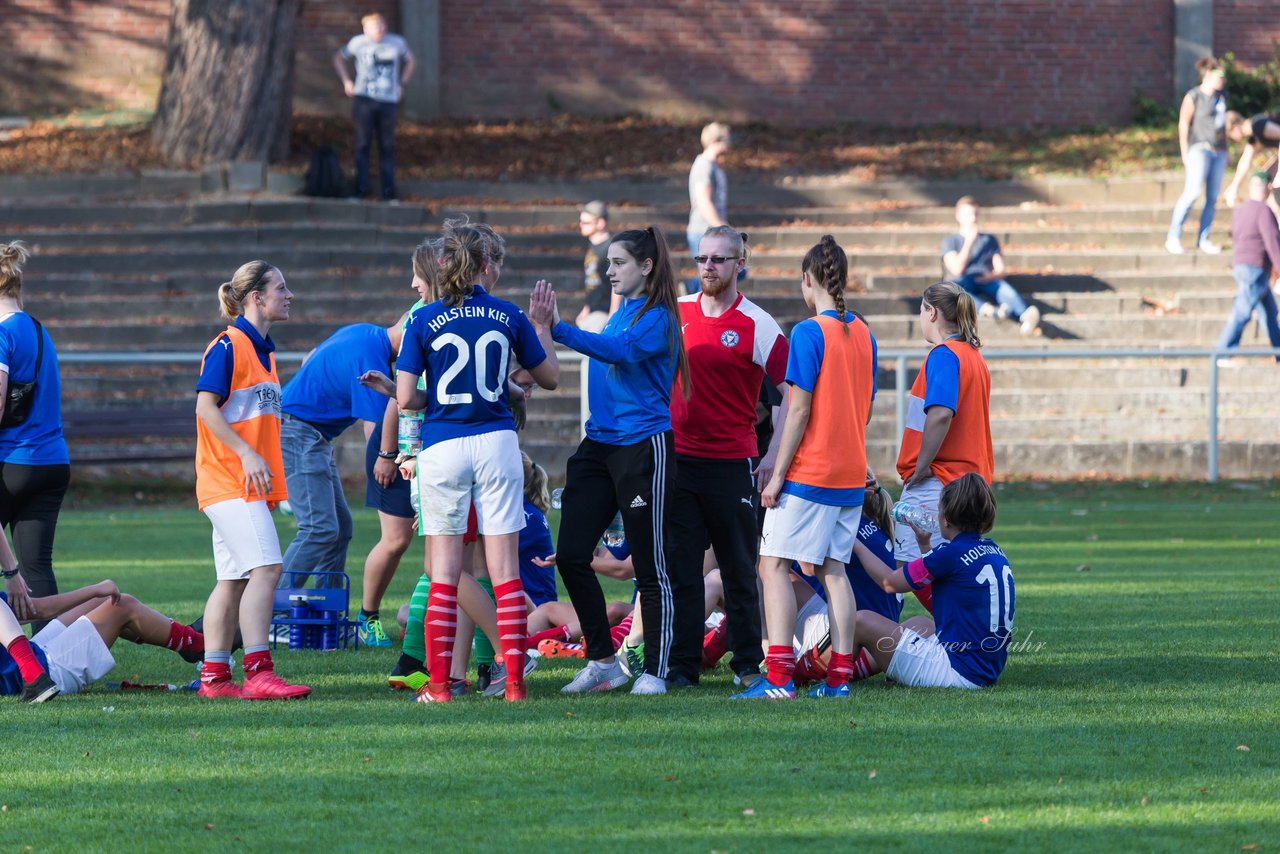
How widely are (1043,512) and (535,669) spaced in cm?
843

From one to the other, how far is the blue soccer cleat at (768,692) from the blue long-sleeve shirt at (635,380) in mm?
1144

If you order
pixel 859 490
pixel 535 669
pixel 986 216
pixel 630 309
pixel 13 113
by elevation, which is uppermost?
pixel 13 113

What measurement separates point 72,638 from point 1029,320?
14.0 meters

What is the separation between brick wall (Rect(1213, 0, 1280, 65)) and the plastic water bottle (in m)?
23.8

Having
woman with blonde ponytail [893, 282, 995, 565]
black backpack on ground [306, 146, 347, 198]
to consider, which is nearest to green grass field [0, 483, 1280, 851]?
woman with blonde ponytail [893, 282, 995, 565]

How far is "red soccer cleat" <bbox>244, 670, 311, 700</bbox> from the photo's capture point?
23.6 ft

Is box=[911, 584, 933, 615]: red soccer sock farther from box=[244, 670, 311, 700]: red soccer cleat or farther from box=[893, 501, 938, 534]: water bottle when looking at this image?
box=[244, 670, 311, 700]: red soccer cleat

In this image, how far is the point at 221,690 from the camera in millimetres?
7297

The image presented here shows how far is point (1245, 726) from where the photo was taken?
254 inches

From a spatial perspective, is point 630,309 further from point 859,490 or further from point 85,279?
point 85,279

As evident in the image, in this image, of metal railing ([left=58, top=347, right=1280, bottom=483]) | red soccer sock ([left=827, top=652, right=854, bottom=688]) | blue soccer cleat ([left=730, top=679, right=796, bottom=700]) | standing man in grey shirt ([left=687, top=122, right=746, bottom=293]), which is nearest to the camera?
blue soccer cleat ([left=730, top=679, right=796, bottom=700])

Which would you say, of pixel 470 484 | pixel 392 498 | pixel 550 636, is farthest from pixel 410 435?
pixel 550 636

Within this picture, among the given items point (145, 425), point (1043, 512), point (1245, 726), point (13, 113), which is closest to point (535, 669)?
point (1245, 726)

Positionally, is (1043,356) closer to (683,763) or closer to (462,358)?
(462,358)
